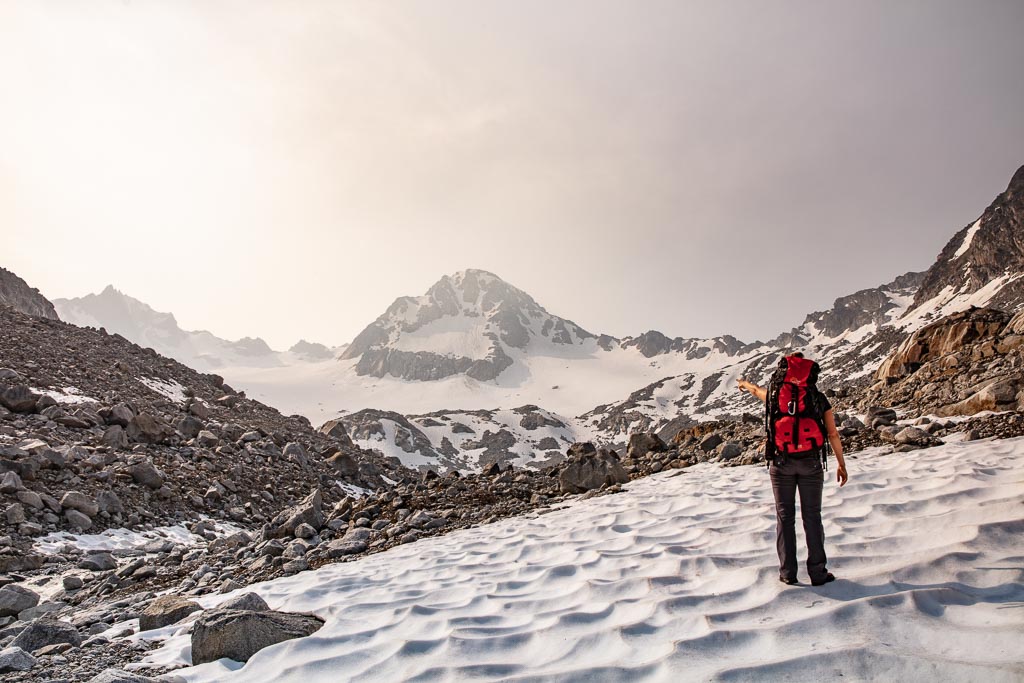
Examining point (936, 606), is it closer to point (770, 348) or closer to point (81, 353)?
point (81, 353)

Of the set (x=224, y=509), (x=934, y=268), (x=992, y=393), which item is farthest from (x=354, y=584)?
(x=934, y=268)

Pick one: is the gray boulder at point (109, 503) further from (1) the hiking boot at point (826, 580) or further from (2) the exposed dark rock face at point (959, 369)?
(2) the exposed dark rock face at point (959, 369)

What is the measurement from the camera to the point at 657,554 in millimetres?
6082

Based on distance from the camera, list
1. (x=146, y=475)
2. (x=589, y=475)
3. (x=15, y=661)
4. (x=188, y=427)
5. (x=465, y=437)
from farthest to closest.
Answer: (x=465, y=437) < (x=188, y=427) < (x=146, y=475) < (x=589, y=475) < (x=15, y=661)

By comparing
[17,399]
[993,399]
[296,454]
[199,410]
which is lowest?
[296,454]

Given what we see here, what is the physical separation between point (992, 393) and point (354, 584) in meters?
13.8

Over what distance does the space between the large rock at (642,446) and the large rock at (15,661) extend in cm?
1418

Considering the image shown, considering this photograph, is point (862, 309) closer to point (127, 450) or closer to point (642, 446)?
point (642, 446)

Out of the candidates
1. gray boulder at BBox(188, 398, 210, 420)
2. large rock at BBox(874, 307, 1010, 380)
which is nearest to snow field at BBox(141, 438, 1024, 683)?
large rock at BBox(874, 307, 1010, 380)

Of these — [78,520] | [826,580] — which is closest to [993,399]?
[826,580]

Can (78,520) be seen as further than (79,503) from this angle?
No

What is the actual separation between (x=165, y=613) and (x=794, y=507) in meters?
6.58

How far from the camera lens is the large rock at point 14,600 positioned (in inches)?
286

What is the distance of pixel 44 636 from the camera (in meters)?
5.23
